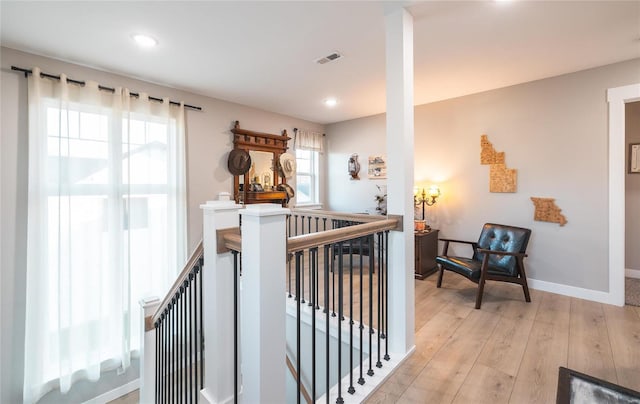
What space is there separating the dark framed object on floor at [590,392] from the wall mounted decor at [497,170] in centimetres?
271

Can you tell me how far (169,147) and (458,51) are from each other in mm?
3181

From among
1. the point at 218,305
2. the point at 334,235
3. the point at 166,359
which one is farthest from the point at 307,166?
the point at 218,305

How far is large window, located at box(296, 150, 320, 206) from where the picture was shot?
5.02 m

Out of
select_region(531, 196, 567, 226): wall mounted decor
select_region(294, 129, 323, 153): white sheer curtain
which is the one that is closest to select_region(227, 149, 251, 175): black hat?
select_region(294, 129, 323, 153): white sheer curtain

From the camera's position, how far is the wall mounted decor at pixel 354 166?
16.2ft

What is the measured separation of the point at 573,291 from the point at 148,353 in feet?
14.2

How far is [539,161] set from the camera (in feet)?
10.6

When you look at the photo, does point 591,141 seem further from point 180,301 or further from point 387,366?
point 180,301

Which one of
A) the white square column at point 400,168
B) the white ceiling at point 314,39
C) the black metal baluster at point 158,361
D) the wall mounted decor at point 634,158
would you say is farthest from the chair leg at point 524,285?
the black metal baluster at point 158,361

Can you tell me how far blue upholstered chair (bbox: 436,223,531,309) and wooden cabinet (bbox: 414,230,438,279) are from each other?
33cm

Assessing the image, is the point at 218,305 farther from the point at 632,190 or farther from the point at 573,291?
the point at 632,190

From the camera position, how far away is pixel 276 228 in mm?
1096

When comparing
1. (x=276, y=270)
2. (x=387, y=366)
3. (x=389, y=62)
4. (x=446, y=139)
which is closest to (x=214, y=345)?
(x=276, y=270)

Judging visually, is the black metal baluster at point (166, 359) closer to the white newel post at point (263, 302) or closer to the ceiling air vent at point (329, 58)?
the white newel post at point (263, 302)
